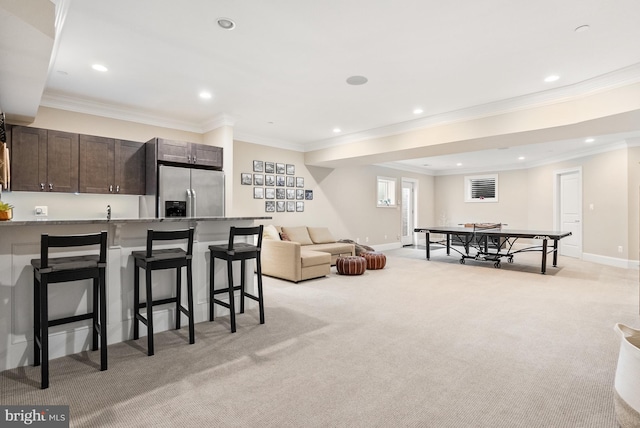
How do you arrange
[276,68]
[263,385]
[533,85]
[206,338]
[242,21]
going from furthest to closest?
[533,85]
[276,68]
[206,338]
[242,21]
[263,385]

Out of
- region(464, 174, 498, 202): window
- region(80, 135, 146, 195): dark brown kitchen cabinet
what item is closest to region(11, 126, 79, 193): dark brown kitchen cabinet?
region(80, 135, 146, 195): dark brown kitchen cabinet

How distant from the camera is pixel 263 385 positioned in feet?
7.11

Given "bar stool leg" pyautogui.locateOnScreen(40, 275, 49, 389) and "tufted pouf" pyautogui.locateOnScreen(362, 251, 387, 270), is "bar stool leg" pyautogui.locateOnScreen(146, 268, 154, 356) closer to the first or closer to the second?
"bar stool leg" pyautogui.locateOnScreen(40, 275, 49, 389)

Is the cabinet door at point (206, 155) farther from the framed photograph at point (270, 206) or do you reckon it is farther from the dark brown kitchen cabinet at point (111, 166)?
the framed photograph at point (270, 206)

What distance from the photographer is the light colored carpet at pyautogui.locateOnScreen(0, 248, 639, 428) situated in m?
1.86

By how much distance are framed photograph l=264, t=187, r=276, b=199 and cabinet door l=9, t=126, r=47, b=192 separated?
3549 mm

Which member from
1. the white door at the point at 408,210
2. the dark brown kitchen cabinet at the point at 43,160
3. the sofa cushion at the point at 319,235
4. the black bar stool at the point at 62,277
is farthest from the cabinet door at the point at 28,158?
the white door at the point at 408,210

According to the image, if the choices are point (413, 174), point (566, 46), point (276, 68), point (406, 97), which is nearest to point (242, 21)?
point (276, 68)

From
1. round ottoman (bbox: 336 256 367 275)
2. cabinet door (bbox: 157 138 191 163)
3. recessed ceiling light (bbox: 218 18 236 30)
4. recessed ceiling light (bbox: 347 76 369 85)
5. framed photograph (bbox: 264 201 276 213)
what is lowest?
round ottoman (bbox: 336 256 367 275)

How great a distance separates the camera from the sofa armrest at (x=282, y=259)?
517 centimetres

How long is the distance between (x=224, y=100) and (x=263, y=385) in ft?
12.6

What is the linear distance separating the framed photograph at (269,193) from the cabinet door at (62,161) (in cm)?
323

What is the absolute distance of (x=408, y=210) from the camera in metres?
10.8

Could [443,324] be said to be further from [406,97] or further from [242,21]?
[242,21]
